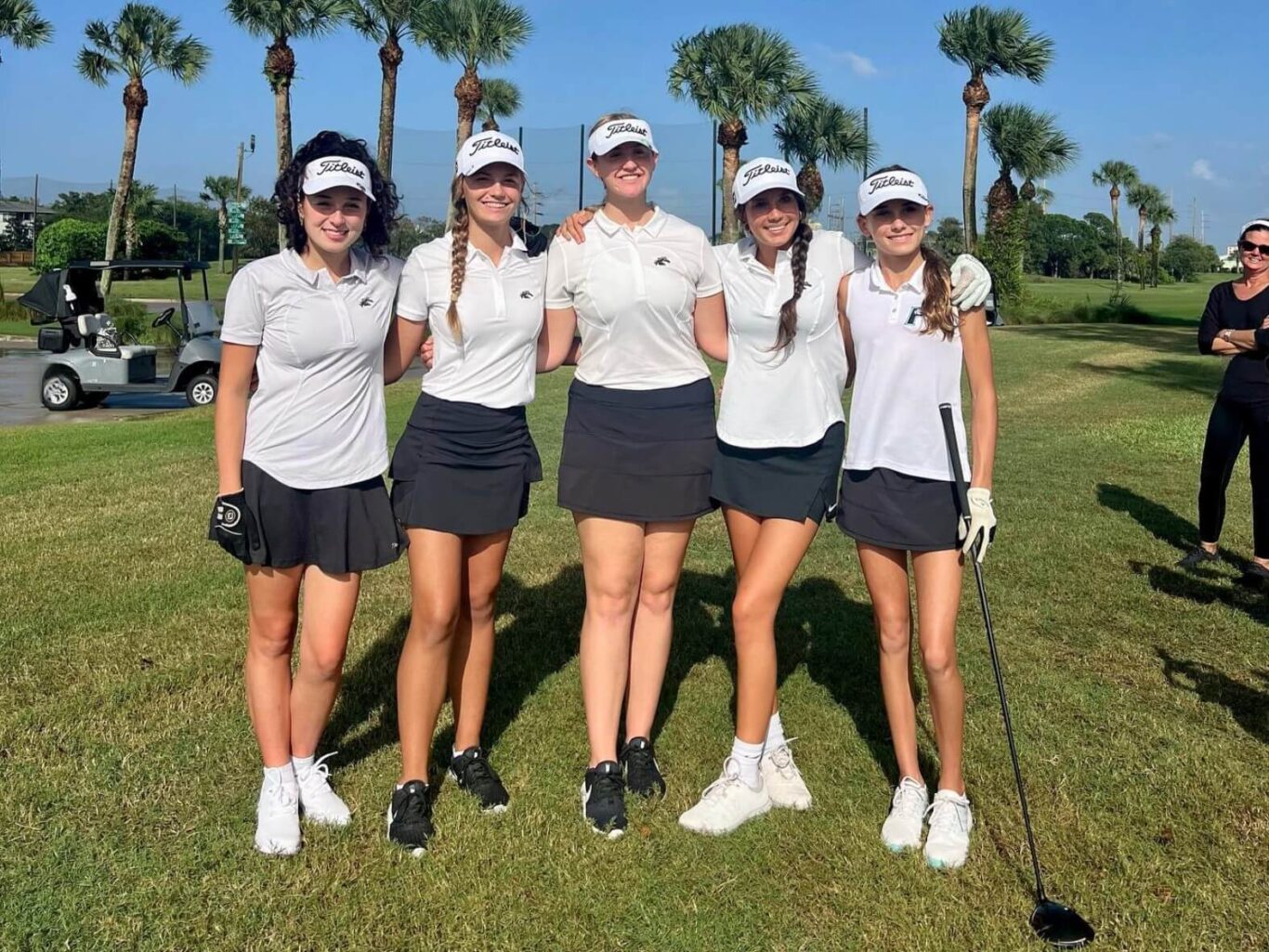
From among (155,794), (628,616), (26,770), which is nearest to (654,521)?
(628,616)

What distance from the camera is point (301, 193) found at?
311 cm

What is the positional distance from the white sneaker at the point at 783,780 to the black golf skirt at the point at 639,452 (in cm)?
95

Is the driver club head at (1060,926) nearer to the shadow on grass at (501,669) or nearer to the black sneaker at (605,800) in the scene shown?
the black sneaker at (605,800)

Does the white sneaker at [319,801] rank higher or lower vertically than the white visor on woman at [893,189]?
lower

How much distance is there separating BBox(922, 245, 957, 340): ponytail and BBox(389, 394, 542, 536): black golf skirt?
4.25 ft

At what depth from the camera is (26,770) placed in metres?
3.67

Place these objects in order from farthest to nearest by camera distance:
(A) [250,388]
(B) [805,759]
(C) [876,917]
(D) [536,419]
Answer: (D) [536,419] → (B) [805,759] → (A) [250,388] → (C) [876,917]

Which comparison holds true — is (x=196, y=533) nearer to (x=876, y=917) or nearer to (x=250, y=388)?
(x=250, y=388)

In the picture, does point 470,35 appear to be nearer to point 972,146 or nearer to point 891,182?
point 972,146

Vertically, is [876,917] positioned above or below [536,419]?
below

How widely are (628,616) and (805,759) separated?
908 mm

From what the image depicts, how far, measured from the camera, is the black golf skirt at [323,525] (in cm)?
312

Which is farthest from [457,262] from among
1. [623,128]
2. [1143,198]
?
[1143,198]

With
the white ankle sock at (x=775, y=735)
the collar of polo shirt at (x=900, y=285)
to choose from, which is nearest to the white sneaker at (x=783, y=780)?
the white ankle sock at (x=775, y=735)
